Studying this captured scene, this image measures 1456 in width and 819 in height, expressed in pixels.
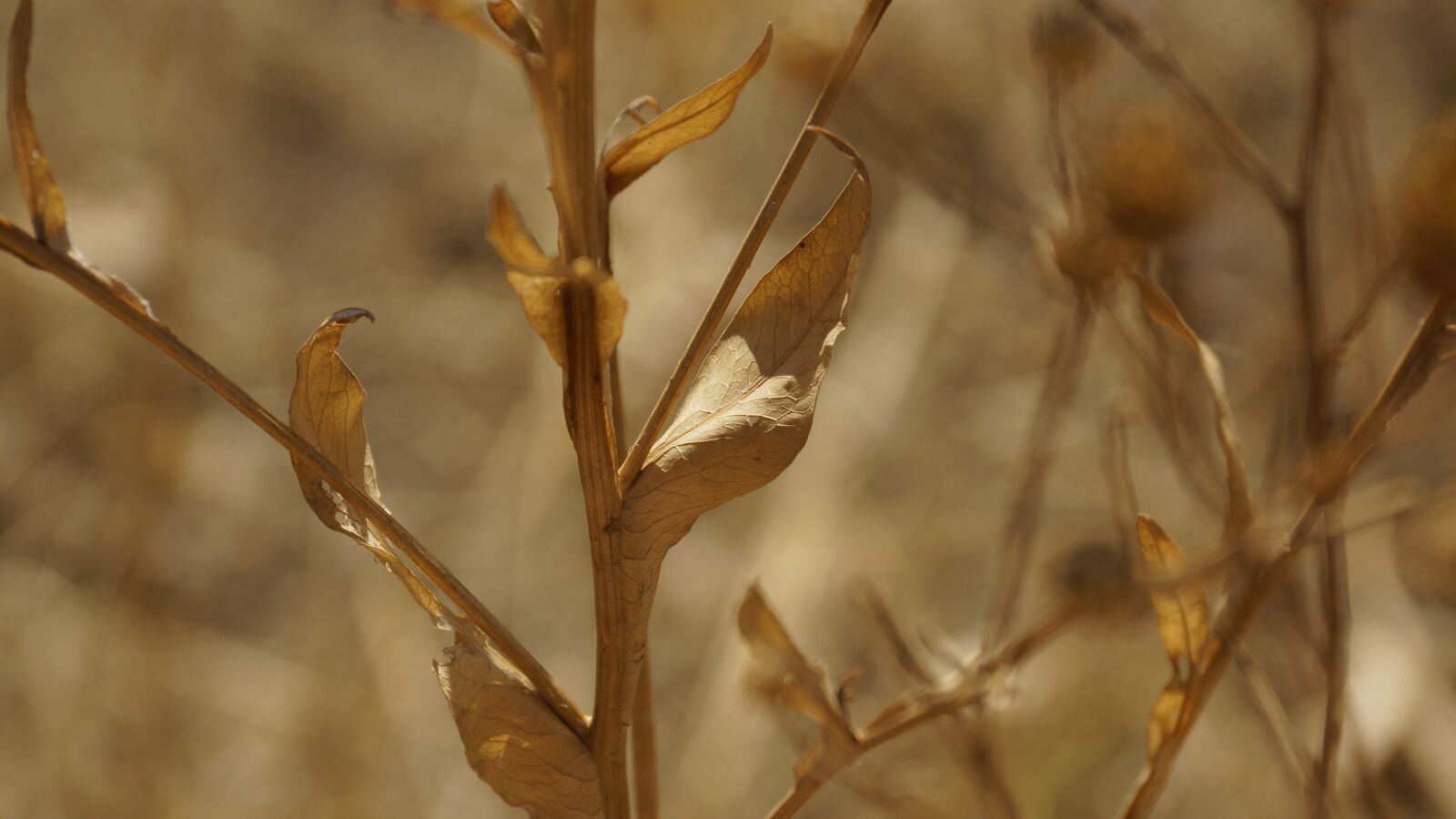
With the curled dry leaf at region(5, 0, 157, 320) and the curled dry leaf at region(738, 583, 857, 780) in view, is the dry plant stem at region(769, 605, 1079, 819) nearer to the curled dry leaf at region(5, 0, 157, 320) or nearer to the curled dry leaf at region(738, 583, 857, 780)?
the curled dry leaf at region(738, 583, 857, 780)

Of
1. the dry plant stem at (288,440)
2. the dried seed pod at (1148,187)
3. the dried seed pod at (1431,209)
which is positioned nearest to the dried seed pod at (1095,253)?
the dried seed pod at (1148,187)

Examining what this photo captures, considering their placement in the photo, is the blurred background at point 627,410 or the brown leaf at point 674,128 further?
the blurred background at point 627,410

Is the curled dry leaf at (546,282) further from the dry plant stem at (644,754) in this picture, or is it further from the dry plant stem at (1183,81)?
the dry plant stem at (1183,81)

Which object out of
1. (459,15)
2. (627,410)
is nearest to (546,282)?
(459,15)

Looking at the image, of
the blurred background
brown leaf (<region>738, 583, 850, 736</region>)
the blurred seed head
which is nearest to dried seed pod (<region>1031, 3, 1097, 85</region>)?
the blurred background

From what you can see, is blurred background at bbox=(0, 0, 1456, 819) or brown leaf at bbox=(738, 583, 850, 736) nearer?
brown leaf at bbox=(738, 583, 850, 736)

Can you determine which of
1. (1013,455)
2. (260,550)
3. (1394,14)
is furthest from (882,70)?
(260,550)
